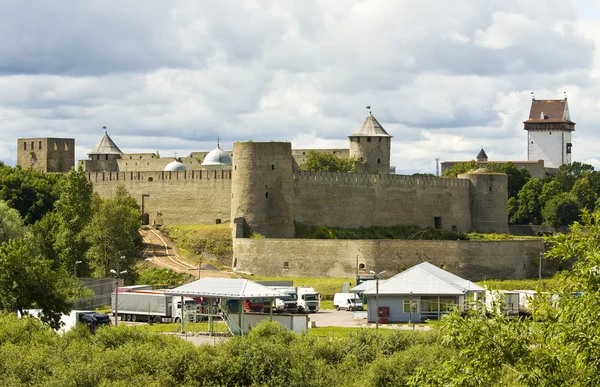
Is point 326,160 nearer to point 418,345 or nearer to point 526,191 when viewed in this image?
point 526,191

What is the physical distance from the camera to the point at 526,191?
87.8 metres

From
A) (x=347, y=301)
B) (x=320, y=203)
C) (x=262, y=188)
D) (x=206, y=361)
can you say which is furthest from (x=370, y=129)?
(x=206, y=361)

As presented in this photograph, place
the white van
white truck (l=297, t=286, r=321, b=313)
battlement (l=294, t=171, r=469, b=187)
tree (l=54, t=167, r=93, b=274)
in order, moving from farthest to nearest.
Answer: battlement (l=294, t=171, r=469, b=187), tree (l=54, t=167, r=93, b=274), the white van, white truck (l=297, t=286, r=321, b=313)

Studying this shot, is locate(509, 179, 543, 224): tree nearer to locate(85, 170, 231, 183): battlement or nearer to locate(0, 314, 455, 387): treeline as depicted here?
locate(85, 170, 231, 183): battlement

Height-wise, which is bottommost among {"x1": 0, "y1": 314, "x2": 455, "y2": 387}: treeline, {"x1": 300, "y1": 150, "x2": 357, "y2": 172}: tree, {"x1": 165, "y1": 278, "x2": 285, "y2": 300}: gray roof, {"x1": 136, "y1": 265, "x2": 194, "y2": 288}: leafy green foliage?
{"x1": 0, "y1": 314, "x2": 455, "y2": 387}: treeline

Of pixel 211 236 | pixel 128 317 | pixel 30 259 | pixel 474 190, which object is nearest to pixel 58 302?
pixel 30 259

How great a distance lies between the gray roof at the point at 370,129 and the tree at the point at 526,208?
17.0 m

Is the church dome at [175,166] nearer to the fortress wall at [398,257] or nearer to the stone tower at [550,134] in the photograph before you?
the fortress wall at [398,257]

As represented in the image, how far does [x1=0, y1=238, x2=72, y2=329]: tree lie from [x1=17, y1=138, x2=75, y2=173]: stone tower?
45.1 meters

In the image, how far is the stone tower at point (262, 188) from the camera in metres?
59.1

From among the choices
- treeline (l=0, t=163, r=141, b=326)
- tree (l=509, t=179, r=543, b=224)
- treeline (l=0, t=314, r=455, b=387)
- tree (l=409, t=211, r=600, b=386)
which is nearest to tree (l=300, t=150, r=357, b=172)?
treeline (l=0, t=163, r=141, b=326)

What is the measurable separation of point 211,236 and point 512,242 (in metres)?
15.6

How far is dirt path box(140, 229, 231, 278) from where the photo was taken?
5449 centimetres

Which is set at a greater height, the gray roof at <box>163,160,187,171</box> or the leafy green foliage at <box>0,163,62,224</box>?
the gray roof at <box>163,160,187,171</box>
